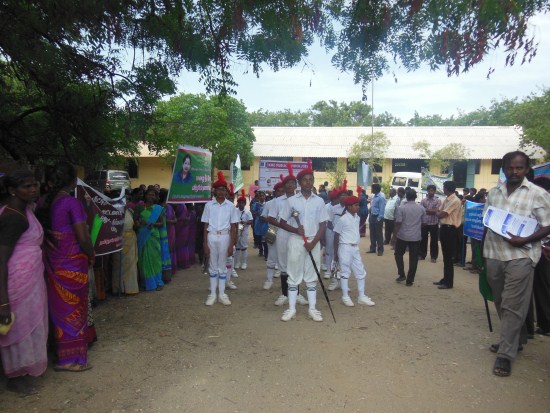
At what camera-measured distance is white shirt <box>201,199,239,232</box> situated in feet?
19.5

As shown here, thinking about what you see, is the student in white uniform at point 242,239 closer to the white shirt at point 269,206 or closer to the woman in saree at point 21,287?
the white shirt at point 269,206

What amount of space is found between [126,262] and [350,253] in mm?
3340

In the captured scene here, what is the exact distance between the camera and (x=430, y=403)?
10.8ft

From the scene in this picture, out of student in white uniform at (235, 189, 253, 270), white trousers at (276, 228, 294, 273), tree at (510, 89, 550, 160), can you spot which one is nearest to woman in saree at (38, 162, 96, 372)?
white trousers at (276, 228, 294, 273)

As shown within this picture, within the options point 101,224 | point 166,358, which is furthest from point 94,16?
point 166,358

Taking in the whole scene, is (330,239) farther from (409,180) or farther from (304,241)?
(409,180)

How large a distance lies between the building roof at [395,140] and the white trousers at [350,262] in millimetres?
24141

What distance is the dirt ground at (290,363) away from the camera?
3293mm

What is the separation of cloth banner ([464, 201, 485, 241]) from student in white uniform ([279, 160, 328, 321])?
10.5ft

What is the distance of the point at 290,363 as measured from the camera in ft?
13.2

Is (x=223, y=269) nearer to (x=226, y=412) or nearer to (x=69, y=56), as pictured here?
(x=226, y=412)

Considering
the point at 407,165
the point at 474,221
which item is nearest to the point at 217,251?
the point at 474,221

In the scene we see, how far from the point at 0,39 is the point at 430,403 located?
255 inches

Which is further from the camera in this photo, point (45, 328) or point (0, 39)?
point (0, 39)
